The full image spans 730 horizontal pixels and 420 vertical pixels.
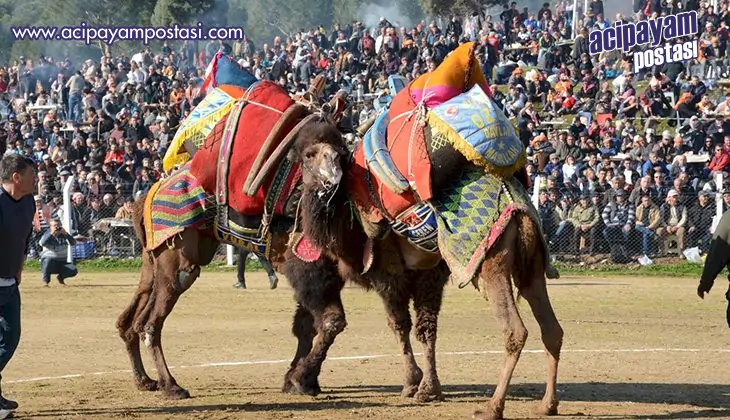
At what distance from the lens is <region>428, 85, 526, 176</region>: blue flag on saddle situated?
8461 mm

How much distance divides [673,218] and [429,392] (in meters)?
13.3

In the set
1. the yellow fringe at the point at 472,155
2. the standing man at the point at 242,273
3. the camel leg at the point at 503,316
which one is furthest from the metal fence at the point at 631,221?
the camel leg at the point at 503,316

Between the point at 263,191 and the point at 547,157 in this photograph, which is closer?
the point at 263,191

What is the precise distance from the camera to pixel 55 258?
20.8 meters

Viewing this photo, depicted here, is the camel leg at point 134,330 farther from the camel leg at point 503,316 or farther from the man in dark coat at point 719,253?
the man in dark coat at point 719,253

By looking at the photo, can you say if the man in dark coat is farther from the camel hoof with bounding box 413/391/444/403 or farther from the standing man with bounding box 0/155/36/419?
the standing man with bounding box 0/155/36/419

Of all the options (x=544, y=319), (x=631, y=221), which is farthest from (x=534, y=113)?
(x=544, y=319)

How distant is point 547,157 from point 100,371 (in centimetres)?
1481

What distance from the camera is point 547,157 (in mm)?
24484

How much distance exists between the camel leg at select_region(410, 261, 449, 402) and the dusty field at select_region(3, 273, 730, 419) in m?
0.16

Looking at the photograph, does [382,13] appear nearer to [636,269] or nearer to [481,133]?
[636,269]

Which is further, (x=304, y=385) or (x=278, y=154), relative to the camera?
(x=304, y=385)

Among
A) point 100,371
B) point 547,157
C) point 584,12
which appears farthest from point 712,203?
point 584,12

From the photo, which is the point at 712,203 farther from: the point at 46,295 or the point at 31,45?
the point at 31,45
